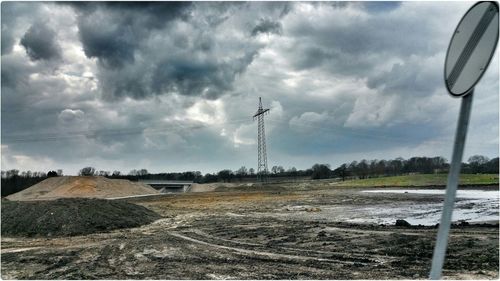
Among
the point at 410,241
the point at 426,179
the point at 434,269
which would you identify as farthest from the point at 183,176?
the point at 434,269

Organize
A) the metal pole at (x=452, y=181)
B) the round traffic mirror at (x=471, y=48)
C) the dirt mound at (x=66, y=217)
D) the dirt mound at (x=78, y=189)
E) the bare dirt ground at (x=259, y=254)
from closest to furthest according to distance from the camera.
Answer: the round traffic mirror at (x=471, y=48), the metal pole at (x=452, y=181), the bare dirt ground at (x=259, y=254), the dirt mound at (x=66, y=217), the dirt mound at (x=78, y=189)

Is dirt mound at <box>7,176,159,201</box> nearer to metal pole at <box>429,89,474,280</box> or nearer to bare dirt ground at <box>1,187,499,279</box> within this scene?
bare dirt ground at <box>1,187,499,279</box>

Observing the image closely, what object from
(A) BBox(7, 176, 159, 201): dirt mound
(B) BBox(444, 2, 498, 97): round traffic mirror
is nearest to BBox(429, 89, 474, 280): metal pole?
(B) BBox(444, 2, 498, 97): round traffic mirror

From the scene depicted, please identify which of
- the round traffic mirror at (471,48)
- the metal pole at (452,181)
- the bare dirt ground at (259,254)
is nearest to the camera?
the round traffic mirror at (471,48)

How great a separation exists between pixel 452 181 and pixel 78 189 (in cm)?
7906

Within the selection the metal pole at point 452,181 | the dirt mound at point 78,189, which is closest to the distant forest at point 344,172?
the dirt mound at point 78,189

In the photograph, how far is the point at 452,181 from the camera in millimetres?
3045

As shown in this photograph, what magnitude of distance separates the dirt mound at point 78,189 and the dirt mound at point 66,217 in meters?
47.1

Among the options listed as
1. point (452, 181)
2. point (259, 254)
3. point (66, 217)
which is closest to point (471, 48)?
point (452, 181)

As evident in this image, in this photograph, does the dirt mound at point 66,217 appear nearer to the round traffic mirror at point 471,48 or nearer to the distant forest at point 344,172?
the round traffic mirror at point 471,48

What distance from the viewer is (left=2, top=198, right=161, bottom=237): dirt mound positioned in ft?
72.1

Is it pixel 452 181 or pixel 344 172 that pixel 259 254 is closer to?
pixel 452 181

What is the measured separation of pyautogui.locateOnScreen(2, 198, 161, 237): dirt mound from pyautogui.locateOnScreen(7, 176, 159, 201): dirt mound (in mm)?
47139

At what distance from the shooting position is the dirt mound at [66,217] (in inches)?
866
